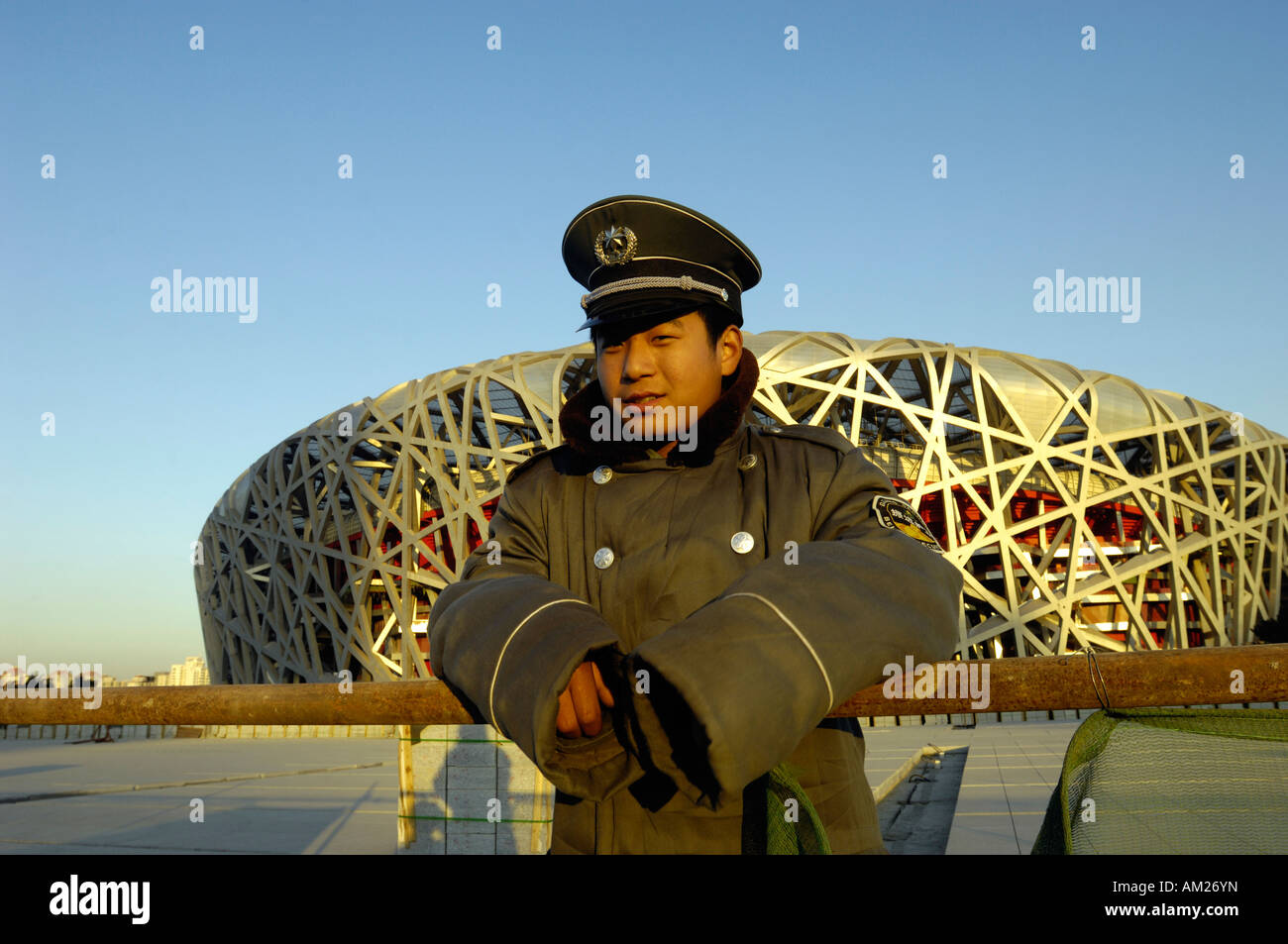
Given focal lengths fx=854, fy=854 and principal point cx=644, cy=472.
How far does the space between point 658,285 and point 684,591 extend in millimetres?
561

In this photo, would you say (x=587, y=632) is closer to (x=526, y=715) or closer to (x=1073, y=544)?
(x=526, y=715)

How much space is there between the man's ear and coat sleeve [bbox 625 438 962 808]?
0.58 meters

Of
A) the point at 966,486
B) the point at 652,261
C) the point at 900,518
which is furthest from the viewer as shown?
the point at 966,486

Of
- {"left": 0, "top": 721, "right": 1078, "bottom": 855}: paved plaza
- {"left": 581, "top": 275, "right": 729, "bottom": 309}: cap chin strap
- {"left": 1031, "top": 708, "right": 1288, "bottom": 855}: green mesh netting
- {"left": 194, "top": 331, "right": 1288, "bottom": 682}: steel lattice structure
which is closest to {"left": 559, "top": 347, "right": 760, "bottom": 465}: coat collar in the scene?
{"left": 581, "top": 275, "right": 729, "bottom": 309}: cap chin strap

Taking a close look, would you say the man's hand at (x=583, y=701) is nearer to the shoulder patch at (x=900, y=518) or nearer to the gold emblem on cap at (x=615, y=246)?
the shoulder patch at (x=900, y=518)

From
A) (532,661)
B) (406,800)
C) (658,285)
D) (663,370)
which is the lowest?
(406,800)

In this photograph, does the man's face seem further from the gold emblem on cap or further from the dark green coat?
the gold emblem on cap

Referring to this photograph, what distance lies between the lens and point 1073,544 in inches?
1036

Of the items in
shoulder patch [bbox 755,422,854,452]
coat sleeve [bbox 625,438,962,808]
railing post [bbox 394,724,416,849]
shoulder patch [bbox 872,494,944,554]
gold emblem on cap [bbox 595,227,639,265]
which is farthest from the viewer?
railing post [bbox 394,724,416,849]

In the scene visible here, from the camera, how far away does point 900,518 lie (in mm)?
1315

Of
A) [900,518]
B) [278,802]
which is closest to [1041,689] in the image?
[900,518]

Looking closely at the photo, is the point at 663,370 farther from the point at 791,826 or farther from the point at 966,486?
the point at 966,486

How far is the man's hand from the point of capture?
3.55 ft
